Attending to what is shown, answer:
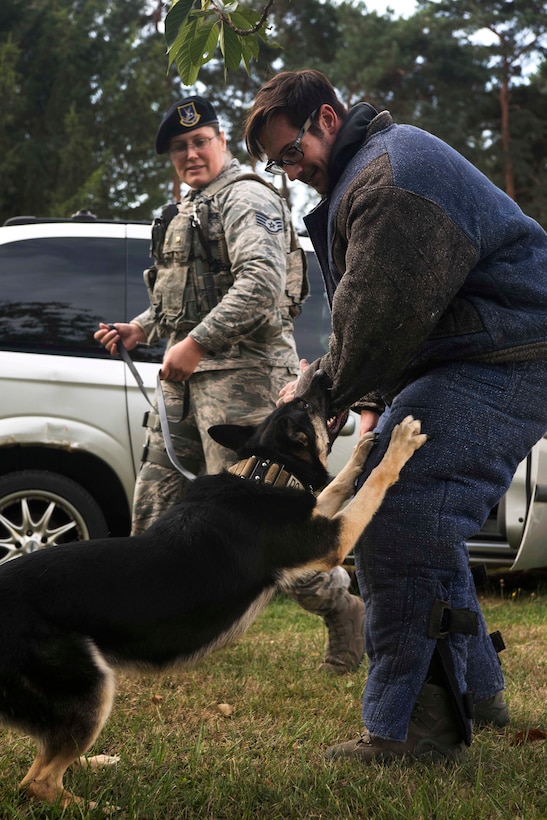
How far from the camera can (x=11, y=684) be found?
2.50m

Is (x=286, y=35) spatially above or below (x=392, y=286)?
above

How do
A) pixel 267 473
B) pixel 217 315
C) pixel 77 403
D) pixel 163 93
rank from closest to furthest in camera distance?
pixel 267 473, pixel 217 315, pixel 77 403, pixel 163 93

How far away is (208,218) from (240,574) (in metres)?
2.02

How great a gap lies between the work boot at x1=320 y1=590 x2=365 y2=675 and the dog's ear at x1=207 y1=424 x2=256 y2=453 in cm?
117

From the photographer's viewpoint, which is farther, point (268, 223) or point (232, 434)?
point (268, 223)

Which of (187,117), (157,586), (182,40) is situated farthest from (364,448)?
(187,117)

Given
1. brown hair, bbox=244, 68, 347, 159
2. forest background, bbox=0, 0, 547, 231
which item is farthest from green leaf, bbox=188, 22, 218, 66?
forest background, bbox=0, 0, 547, 231

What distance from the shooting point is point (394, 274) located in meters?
2.59

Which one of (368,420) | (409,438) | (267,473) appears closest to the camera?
(409,438)

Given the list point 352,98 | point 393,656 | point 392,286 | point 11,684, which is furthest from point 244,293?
point 352,98

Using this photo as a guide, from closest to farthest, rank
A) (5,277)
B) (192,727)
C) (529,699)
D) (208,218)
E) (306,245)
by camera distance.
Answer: (192,727)
(529,699)
(208,218)
(5,277)
(306,245)

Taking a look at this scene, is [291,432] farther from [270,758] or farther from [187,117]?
[187,117]

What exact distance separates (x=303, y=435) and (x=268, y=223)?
1.38 meters

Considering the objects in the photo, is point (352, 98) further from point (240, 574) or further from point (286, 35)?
point (240, 574)
